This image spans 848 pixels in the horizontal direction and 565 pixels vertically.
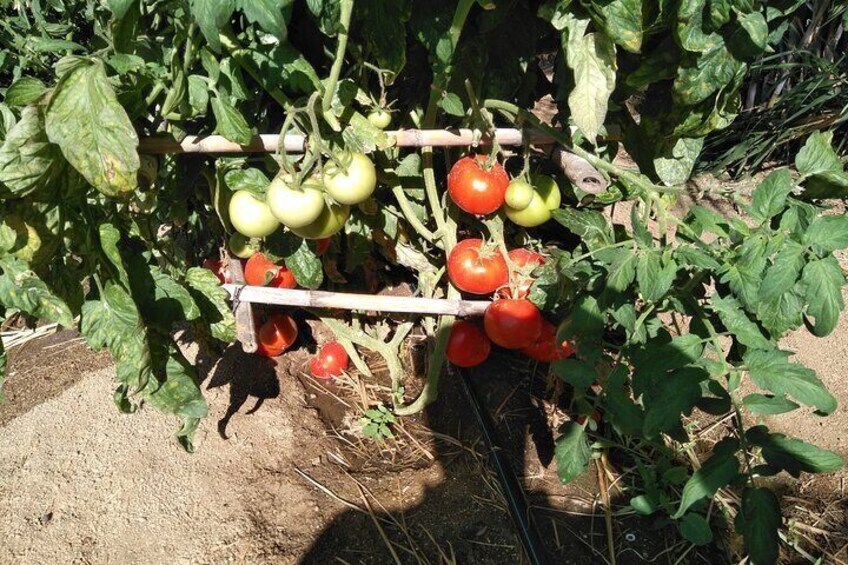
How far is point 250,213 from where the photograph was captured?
4.34 ft

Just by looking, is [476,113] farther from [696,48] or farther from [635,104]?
[635,104]

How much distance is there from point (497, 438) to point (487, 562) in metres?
0.31

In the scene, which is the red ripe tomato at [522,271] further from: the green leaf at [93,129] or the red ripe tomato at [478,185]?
the green leaf at [93,129]

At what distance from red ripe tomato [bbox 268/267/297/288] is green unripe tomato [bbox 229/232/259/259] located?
3.6 inches

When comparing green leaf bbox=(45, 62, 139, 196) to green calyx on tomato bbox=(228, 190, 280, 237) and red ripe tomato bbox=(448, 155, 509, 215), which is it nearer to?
green calyx on tomato bbox=(228, 190, 280, 237)

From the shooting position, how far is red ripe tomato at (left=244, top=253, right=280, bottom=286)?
5.55 feet

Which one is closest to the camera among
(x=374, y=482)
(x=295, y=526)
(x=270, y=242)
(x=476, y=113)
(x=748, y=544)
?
(x=748, y=544)

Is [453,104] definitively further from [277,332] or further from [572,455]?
[277,332]

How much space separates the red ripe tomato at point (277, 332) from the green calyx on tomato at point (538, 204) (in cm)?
78

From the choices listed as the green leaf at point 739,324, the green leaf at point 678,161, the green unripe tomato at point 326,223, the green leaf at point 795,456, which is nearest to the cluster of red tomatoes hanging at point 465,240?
the green unripe tomato at point 326,223

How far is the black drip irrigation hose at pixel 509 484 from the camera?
1.54m

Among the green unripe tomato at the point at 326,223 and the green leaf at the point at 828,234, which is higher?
the green leaf at the point at 828,234

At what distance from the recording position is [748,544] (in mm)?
1007

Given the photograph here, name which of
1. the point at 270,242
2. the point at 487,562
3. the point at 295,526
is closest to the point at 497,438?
the point at 487,562
